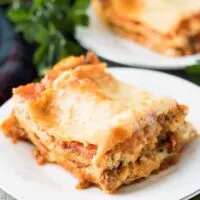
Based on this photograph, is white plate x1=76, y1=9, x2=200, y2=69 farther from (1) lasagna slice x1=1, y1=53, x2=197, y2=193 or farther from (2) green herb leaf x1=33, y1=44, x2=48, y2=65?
(1) lasagna slice x1=1, y1=53, x2=197, y2=193

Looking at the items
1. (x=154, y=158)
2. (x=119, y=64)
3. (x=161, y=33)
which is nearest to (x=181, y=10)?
(x=161, y=33)

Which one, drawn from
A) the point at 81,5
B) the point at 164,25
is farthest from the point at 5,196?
the point at 164,25

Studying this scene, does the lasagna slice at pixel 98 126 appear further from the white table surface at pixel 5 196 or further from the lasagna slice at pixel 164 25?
the lasagna slice at pixel 164 25

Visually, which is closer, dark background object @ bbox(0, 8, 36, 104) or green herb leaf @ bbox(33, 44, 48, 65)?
dark background object @ bbox(0, 8, 36, 104)

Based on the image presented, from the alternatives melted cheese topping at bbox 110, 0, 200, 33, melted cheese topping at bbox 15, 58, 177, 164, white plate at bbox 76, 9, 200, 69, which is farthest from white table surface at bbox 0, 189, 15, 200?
melted cheese topping at bbox 110, 0, 200, 33

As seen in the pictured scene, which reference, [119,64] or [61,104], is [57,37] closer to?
[119,64]

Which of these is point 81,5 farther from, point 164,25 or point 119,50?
point 164,25
